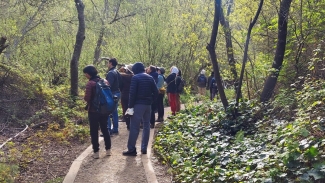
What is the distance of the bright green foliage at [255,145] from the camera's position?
4.56 metres

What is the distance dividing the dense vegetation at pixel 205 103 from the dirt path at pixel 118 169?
31 cm

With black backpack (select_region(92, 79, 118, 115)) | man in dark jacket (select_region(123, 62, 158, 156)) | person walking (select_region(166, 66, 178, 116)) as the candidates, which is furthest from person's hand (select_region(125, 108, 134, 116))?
person walking (select_region(166, 66, 178, 116))

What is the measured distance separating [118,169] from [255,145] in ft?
8.36

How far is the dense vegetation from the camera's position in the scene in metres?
5.49

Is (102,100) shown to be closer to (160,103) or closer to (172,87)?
(160,103)

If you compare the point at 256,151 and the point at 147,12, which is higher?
the point at 147,12

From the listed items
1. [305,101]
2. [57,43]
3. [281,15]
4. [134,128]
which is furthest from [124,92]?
[57,43]

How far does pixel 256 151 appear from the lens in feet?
19.3

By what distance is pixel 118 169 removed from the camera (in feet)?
22.9

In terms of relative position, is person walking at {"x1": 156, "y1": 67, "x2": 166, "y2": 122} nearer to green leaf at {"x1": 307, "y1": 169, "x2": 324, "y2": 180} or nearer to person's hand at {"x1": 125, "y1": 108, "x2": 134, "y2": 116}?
person's hand at {"x1": 125, "y1": 108, "x2": 134, "y2": 116}

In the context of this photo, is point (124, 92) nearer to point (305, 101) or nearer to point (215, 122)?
point (215, 122)

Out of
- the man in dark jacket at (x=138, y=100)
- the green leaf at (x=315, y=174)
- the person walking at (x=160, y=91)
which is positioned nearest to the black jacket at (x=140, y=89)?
the man in dark jacket at (x=138, y=100)

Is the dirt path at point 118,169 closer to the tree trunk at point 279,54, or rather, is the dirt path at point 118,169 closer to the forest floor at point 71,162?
the forest floor at point 71,162

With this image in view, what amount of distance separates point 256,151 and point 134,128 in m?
2.79
